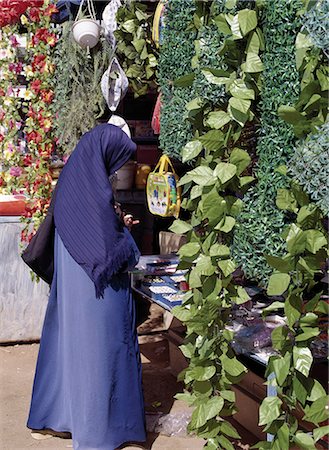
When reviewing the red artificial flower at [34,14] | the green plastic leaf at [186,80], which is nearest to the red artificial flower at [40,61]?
the red artificial flower at [34,14]

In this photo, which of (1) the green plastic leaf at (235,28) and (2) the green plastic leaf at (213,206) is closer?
(1) the green plastic leaf at (235,28)

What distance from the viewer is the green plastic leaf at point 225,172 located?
7.51ft

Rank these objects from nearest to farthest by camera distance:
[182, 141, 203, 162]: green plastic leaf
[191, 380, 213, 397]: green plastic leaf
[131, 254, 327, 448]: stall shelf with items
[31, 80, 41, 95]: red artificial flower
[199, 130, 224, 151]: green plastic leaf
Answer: [199, 130, 224, 151]: green plastic leaf
[182, 141, 203, 162]: green plastic leaf
[191, 380, 213, 397]: green plastic leaf
[131, 254, 327, 448]: stall shelf with items
[31, 80, 41, 95]: red artificial flower

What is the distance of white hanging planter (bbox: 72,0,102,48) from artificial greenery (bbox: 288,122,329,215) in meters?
2.42

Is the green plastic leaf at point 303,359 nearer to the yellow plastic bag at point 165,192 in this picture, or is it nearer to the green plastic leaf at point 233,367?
the green plastic leaf at point 233,367

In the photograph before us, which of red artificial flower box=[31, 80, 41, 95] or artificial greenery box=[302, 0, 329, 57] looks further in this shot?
red artificial flower box=[31, 80, 41, 95]

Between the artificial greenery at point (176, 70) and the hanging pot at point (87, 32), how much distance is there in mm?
1174

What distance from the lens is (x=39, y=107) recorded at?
464 cm

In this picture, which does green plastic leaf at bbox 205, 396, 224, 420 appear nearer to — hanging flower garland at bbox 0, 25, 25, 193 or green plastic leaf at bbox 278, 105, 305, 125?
green plastic leaf at bbox 278, 105, 305, 125

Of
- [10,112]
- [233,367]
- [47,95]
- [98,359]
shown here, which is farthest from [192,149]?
[10,112]

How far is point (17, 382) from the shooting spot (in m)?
4.61

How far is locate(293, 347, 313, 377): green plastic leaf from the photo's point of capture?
2.13m

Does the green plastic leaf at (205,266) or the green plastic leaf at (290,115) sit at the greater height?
the green plastic leaf at (290,115)

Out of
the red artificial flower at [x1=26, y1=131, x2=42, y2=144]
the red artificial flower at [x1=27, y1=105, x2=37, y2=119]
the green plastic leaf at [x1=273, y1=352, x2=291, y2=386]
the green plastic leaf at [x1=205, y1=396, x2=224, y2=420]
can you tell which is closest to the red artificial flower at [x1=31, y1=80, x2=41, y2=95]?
the red artificial flower at [x1=27, y1=105, x2=37, y2=119]
